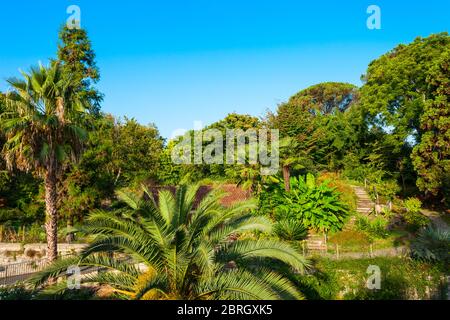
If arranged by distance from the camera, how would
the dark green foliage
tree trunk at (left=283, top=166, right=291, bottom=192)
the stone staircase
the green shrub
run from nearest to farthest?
the green shrub, the dark green foliage, tree trunk at (left=283, top=166, right=291, bottom=192), the stone staircase

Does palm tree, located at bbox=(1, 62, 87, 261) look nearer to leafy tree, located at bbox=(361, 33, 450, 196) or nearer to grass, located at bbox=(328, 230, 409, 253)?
grass, located at bbox=(328, 230, 409, 253)

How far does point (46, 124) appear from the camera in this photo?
35.8ft

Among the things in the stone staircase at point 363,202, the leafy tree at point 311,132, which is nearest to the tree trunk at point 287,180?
the stone staircase at point 363,202

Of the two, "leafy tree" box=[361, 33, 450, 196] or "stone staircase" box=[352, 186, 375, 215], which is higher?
"leafy tree" box=[361, 33, 450, 196]

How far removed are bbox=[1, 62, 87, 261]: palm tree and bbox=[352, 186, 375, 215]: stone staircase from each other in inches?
631

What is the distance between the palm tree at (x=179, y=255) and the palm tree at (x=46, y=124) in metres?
4.84

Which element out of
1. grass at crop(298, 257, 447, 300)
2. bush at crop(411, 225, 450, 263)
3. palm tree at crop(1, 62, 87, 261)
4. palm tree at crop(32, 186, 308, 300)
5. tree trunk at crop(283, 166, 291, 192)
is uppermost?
palm tree at crop(1, 62, 87, 261)

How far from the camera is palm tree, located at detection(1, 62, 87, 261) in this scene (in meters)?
10.8

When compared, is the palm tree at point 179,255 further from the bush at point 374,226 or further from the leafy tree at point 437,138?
the leafy tree at point 437,138

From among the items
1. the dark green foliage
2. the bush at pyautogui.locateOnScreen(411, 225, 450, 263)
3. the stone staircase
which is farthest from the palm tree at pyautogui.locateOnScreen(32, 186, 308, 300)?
the stone staircase

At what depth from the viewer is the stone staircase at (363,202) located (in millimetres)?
19758

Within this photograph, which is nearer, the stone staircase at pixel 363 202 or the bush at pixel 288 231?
the bush at pixel 288 231
